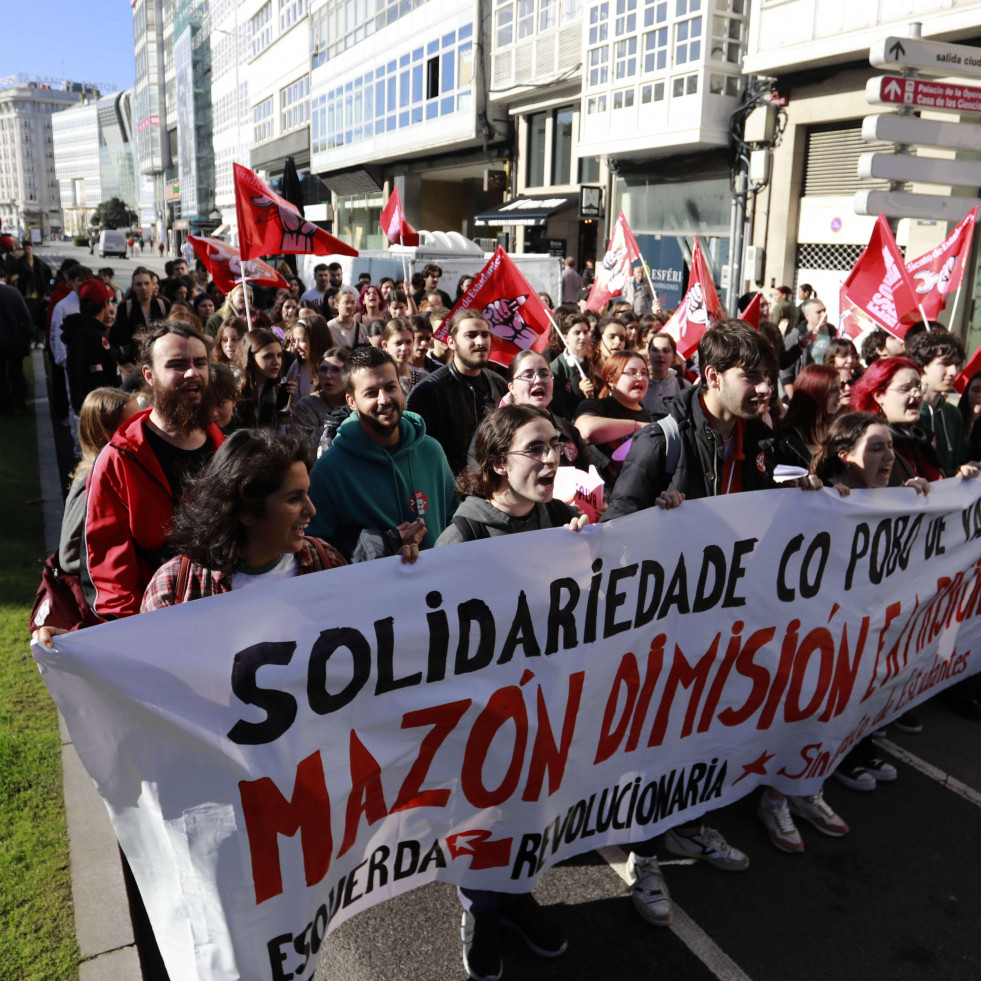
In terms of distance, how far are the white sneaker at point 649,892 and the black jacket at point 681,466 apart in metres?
1.25

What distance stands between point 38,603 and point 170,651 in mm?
986

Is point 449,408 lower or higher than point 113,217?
lower

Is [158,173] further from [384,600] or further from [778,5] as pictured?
[384,600]

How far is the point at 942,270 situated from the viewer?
25.3 ft

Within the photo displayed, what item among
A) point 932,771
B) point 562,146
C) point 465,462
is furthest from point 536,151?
point 932,771

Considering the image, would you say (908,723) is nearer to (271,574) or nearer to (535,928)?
(535,928)

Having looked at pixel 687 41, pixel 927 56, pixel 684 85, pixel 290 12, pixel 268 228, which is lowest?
pixel 268 228

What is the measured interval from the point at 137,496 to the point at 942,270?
23.2ft

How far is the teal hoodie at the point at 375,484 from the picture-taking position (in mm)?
3467

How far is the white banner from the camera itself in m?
2.27

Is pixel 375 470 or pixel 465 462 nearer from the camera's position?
pixel 375 470

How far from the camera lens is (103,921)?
9.64 ft

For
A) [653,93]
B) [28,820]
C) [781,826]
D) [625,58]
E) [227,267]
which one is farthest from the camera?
[625,58]

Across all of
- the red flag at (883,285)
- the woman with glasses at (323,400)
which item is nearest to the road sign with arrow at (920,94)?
the red flag at (883,285)
